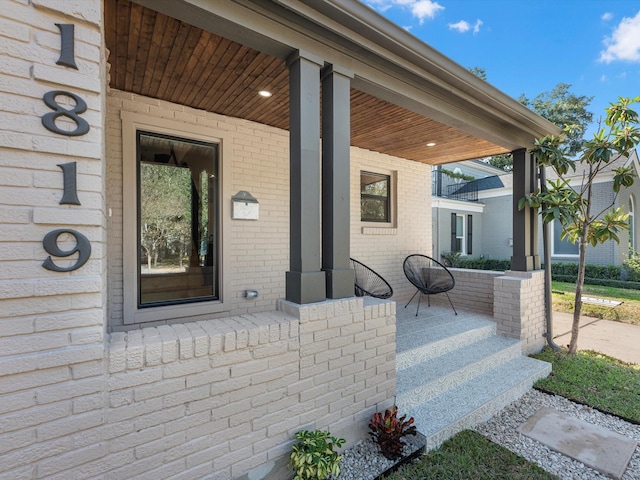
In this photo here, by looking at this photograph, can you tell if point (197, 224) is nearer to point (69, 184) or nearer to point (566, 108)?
point (69, 184)

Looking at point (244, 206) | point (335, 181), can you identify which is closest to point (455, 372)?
point (335, 181)

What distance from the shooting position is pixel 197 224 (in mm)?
3783

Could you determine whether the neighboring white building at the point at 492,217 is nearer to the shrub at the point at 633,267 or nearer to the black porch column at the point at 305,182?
the shrub at the point at 633,267

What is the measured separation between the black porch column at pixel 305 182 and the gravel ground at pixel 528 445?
113 cm

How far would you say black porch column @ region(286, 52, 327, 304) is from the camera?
7.34ft

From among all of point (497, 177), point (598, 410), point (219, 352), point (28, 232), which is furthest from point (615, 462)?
point (497, 177)

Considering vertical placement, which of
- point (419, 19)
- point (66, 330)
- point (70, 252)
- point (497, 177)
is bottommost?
point (66, 330)

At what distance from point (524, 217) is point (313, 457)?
13.3ft

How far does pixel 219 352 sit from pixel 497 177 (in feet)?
45.8

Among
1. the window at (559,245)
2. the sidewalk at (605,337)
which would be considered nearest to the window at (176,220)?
the sidewalk at (605,337)

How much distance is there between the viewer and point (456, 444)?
2412 mm

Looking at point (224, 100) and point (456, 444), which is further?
point (224, 100)

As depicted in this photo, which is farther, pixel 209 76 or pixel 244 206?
pixel 244 206

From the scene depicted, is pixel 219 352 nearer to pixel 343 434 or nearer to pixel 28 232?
pixel 28 232
